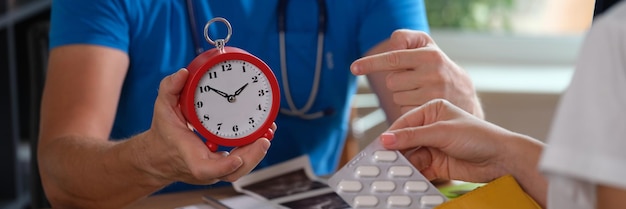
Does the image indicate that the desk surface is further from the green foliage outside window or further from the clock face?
the green foliage outside window

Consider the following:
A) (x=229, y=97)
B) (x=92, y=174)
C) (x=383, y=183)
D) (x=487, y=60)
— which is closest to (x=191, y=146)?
(x=229, y=97)

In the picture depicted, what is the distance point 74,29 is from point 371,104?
128 centimetres

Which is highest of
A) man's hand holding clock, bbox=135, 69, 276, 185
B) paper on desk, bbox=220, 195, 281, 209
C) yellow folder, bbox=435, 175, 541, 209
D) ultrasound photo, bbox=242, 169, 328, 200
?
man's hand holding clock, bbox=135, 69, 276, 185

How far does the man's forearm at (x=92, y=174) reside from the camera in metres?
1.25

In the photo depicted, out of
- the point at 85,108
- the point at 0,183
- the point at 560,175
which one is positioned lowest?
the point at 0,183

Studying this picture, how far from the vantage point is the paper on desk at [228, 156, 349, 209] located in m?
1.23

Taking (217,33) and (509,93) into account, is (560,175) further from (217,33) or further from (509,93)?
(509,93)

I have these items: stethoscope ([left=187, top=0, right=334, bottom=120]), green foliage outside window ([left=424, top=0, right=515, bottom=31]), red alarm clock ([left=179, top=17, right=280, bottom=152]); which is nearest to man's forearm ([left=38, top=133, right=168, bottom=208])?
red alarm clock ([left=179, top=17, right=280, bottom=152])

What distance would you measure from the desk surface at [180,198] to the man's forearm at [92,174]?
0.06 feet

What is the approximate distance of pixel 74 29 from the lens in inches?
57.0

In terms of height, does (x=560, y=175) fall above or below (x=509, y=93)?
above

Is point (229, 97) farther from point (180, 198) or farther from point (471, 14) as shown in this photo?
point (471, 14)

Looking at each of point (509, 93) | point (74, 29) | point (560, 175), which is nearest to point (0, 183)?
point (74, 29)

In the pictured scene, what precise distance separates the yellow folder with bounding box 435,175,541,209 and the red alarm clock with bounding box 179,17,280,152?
0.80 ft
